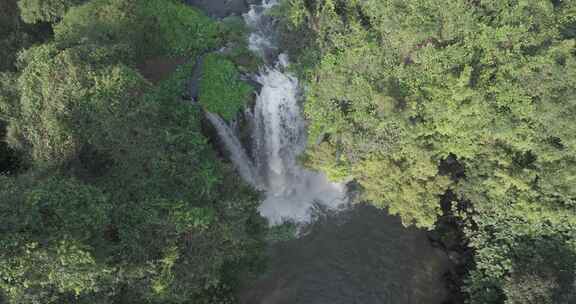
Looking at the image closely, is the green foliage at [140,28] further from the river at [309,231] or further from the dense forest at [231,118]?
the river at [309,231]

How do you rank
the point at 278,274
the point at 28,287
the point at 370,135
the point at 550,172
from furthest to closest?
1. the point at 278,274
2. the point at 370,135
3. the point at 550,172
4. the point at 28,287

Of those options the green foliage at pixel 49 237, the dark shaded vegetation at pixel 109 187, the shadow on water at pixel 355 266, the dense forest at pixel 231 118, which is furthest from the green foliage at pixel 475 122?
the green foliage at pixel 49 237

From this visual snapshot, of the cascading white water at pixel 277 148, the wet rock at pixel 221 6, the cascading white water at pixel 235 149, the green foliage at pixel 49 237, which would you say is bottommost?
the green foliage at pixel 49 237

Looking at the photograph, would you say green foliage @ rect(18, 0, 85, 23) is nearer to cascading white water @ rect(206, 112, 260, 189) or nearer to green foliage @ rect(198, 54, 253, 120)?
green foliage @ rect(198, 54, 253, 120)

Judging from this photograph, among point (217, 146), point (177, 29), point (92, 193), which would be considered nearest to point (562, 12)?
point (217, 146)

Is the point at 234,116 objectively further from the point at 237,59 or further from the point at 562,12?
the point at 562,12

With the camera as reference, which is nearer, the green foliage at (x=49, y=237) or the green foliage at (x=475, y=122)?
the green foliage at (x=49, y=237)

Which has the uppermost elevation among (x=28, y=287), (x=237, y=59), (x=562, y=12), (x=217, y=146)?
(x=562, y=12)
